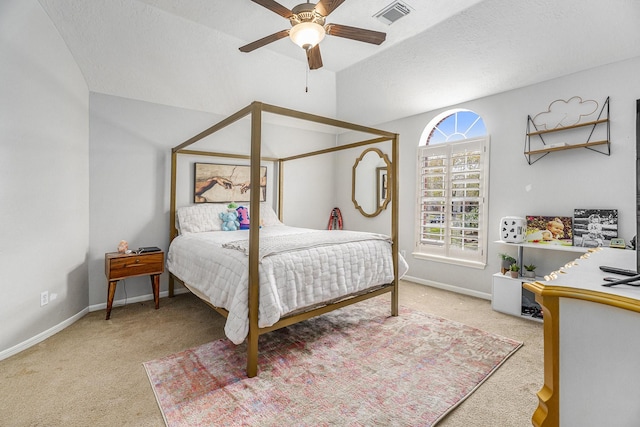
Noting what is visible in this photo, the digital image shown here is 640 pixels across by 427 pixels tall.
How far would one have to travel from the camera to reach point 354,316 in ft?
10.2

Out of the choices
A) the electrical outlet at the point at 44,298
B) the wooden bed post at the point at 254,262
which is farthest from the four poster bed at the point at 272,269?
the electrical outlet at the point at 44,298

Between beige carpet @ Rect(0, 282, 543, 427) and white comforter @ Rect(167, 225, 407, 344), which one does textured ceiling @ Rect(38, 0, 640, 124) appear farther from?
beige carpet @ Rect(0, 282, 543, 427)

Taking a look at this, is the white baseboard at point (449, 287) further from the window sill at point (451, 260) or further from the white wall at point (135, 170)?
the white wall at point (135, 170)

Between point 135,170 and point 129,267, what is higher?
point 135,170

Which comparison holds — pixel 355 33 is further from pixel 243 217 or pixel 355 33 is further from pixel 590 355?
pixel 243 217

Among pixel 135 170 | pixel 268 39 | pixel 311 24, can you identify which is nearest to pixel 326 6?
pixel 311 24

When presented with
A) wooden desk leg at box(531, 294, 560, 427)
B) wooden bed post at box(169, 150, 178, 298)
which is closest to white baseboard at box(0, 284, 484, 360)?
wooden bed post at box(169, 150, 178, 298)

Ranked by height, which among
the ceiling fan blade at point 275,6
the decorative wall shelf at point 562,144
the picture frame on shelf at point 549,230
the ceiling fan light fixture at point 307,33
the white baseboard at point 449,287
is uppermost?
the ceiling fan blade at point 275,6

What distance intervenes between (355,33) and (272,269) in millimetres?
1934

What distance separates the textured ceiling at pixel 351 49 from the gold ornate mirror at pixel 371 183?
3.10ft

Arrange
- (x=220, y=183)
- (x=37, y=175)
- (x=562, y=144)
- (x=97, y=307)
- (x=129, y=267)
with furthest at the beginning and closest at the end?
1. (x=220, y=183)
2. (x=97, y=307)
3. (x=129, y=267)
4. (x=562, y=144)
5. (x=37, y=175)

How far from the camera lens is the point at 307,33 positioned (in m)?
2.18

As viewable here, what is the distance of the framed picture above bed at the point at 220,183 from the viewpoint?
3982 mm

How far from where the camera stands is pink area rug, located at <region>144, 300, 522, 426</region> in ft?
5.49
